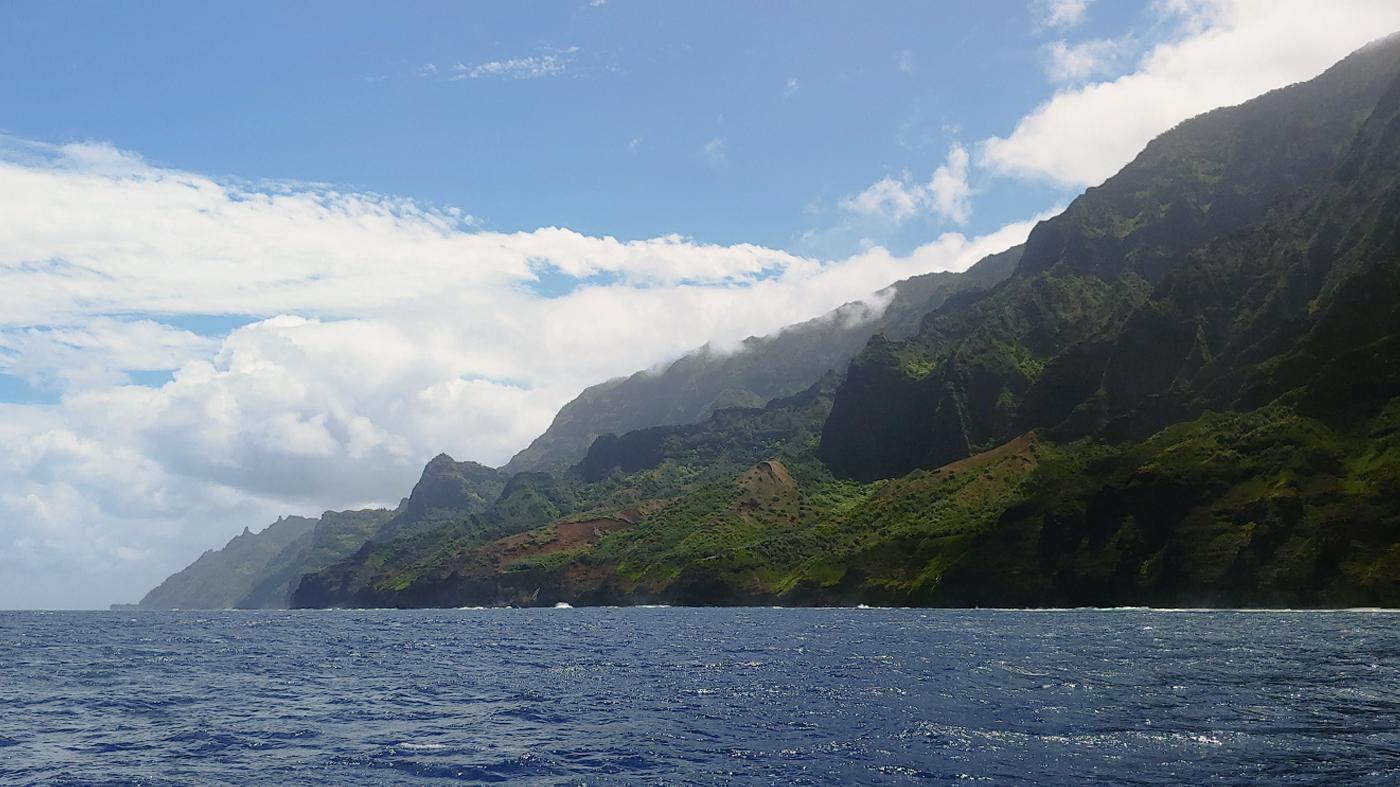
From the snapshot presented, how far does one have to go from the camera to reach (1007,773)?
40062 millimetres

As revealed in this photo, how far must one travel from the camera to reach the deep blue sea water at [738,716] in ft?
137

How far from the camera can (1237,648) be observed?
310 feet

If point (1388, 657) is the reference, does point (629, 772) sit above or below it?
above

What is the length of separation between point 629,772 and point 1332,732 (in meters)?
32.9

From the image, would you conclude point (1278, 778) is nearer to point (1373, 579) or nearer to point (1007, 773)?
point (1007, 773)

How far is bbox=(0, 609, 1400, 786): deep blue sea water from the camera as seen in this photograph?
137 ft

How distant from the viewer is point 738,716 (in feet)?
188

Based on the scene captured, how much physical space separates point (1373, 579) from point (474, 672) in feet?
567

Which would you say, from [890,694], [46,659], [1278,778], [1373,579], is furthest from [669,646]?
[1373,579]

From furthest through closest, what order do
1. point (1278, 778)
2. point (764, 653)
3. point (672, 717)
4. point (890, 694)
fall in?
point (764, 653), point (890, 694), point (672, 717), point (1278, 778)

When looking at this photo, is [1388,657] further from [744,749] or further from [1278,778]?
[744,749]

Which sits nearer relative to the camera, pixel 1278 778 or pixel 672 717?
pixel 1278 778

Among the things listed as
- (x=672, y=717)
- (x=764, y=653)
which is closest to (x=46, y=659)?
(x=764, y=653)

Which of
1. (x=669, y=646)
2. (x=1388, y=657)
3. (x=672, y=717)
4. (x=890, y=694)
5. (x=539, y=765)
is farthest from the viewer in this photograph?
(x=669, y=646)
